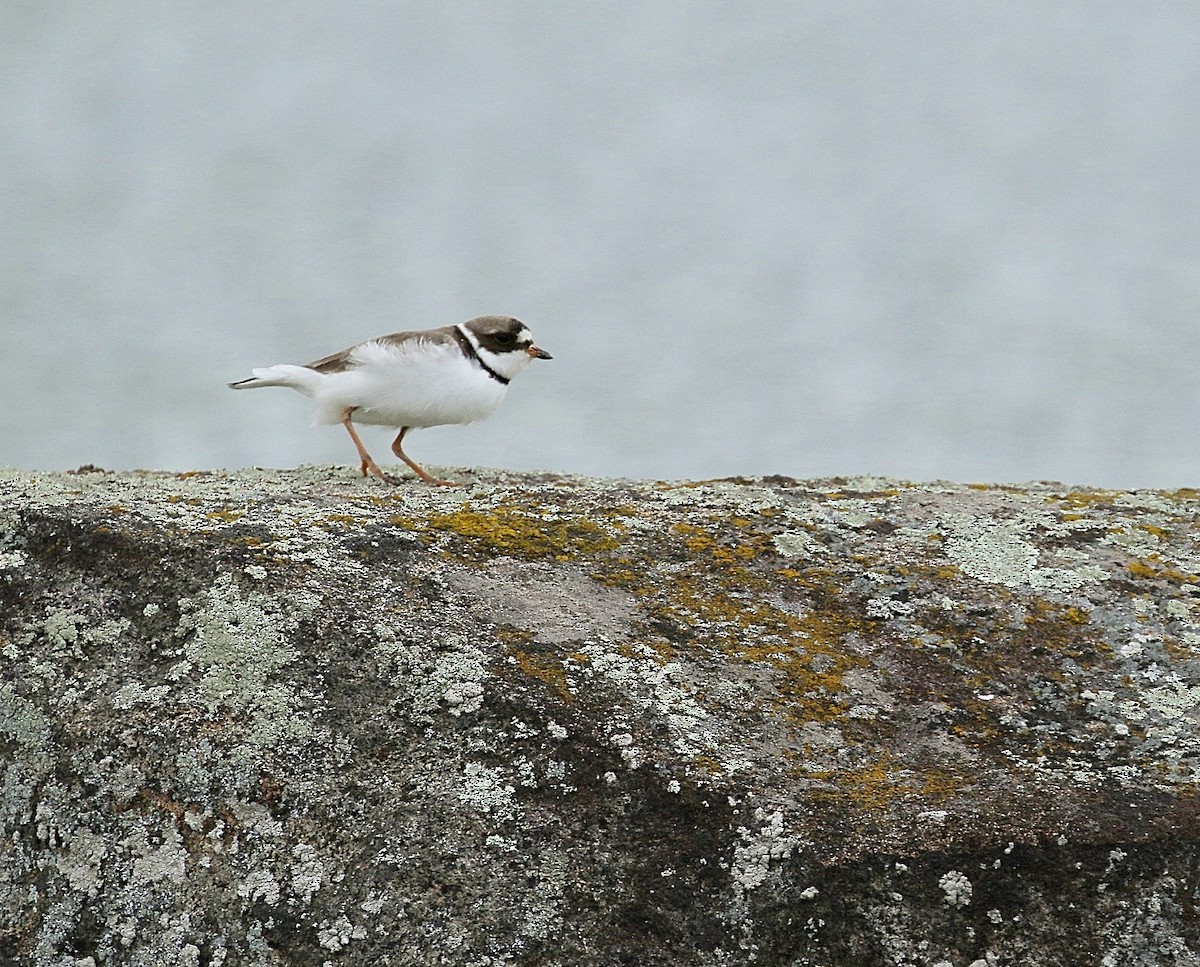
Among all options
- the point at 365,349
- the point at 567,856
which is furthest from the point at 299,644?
the point at 365,349

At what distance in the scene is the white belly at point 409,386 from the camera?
A: 6160mm

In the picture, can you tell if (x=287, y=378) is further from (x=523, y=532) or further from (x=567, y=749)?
(x=567, y=749)

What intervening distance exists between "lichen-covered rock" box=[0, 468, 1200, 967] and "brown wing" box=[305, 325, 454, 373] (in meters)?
2.09

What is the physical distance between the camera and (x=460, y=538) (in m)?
4.20

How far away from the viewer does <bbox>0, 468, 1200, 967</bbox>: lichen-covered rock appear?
121 inches

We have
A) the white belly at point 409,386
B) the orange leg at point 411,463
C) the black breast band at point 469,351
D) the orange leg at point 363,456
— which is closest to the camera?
the orange leg at point 411,463

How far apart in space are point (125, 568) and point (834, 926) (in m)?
2.21

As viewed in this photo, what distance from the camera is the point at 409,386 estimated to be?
6.17 m

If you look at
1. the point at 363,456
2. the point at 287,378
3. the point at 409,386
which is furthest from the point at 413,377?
the point at 287,378

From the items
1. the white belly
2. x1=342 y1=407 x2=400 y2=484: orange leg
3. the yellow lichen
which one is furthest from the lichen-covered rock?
the white belly

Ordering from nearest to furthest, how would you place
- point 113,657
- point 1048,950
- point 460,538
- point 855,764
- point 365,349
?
point 1048,950, point 855,764, point 113,657, point 460,538, point 365,349

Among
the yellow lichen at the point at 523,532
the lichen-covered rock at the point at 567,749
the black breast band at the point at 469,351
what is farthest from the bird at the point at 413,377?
the lichen-covered rock at the point at 567,749

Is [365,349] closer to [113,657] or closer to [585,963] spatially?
[113,657]

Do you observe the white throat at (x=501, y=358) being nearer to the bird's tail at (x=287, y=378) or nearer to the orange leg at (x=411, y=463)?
the orange leg at (x=411, y=463)
